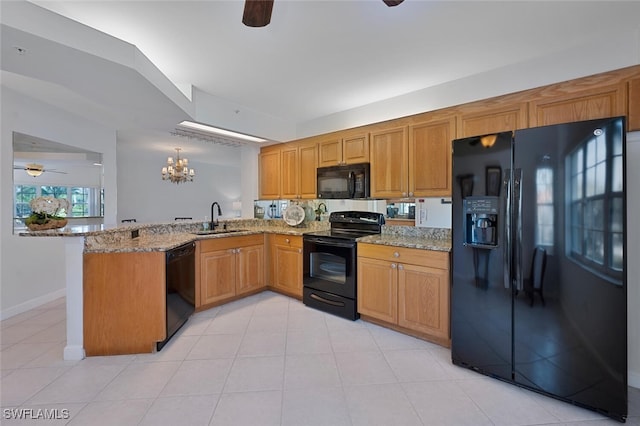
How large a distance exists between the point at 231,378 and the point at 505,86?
3229 millimetres

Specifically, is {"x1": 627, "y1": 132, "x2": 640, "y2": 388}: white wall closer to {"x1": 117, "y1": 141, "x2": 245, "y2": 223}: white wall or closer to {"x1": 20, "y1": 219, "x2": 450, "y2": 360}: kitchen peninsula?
{"x1": 20, "y1": 219, "x2": 450, "y2": 360}: kitchen peninsula

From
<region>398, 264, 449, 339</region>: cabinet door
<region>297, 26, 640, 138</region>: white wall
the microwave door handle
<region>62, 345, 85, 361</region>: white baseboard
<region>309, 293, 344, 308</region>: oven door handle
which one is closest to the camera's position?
<region>297, 26, 640, 138</region>: white wall

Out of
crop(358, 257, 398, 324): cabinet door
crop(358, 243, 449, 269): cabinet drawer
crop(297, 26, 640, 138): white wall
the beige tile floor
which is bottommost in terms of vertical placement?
the beige tile floor

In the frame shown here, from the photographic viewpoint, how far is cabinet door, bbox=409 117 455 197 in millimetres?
2594

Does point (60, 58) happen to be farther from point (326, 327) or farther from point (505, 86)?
point (505, 86)

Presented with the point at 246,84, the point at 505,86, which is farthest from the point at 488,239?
the point at 246,84

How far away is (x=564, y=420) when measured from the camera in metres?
1.56

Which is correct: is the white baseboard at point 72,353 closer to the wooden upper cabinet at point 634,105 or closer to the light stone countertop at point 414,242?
the light stone countertop at point 414,242

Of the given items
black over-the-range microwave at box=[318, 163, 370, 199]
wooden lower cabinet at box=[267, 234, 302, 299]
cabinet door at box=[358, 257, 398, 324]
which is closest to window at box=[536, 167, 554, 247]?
cabinet door at box=[358, 257, 398, 324]

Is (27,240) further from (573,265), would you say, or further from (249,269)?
(573,265)

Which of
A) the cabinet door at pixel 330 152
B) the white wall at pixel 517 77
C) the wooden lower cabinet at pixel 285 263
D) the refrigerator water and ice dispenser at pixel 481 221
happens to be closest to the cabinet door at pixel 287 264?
the wooden lower cabinet at pixel 285 263

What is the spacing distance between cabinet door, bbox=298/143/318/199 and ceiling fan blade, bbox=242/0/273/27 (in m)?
2.26

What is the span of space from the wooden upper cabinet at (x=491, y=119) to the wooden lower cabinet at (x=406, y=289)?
115 centimetres

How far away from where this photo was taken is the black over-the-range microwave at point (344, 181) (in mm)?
3186
